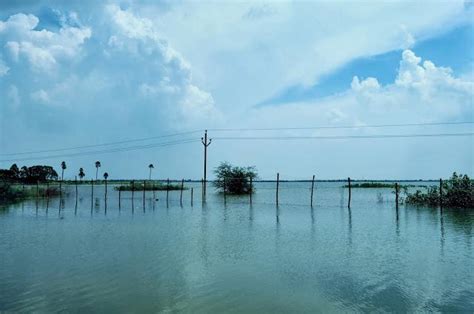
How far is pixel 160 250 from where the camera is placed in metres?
12.5

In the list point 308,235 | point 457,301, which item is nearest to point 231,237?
point 308,235

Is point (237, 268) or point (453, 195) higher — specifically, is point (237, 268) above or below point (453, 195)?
below

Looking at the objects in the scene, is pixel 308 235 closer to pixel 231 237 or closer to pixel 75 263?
pixel 231 237

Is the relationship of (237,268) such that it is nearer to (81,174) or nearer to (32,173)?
(32,173)

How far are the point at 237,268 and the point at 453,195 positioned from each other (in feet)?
69.0

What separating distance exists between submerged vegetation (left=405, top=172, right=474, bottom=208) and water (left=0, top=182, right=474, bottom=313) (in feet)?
29.6

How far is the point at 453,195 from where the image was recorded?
26328 mm

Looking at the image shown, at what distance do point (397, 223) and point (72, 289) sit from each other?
48.6ft

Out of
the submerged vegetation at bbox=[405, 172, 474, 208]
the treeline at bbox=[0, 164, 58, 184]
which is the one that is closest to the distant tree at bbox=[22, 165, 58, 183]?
the treeline at bbox=[0, 164, 58, 184]

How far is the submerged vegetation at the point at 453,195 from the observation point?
2556 centimetres

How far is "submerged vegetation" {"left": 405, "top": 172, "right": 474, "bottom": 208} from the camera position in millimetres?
25562

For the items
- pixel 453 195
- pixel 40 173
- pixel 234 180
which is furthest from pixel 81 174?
pixel 453 195

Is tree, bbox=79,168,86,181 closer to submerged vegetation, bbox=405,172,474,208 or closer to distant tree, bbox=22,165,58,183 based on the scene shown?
distant tree, bbox=22,165,58,183

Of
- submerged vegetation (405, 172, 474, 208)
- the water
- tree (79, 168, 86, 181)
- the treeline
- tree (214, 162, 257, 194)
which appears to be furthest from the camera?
tree (79, 168, 86, 181)
